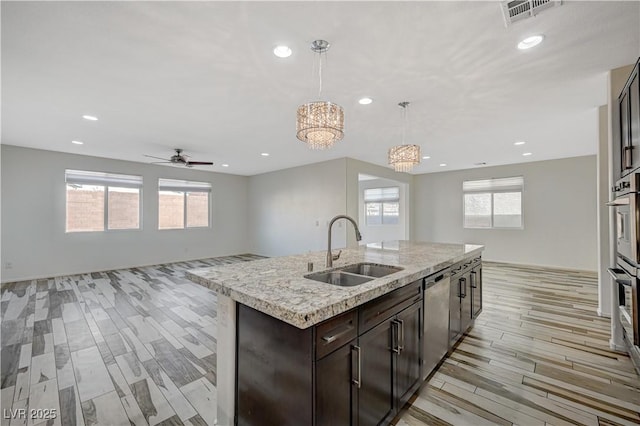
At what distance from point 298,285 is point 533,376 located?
2.23 meters

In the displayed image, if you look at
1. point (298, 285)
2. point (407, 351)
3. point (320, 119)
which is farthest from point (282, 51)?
point (407, 351)

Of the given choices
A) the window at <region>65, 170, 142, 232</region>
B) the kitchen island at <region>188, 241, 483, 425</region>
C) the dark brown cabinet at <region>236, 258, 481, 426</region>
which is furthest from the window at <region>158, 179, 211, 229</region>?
the dark brown cabinet at <region>236, 258, 481, 426</region>

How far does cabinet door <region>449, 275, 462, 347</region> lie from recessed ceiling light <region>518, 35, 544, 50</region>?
199 centimetres

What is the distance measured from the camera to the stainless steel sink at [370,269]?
6.97ft

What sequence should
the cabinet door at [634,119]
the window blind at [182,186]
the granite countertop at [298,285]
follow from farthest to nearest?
the window blind at [182,186] < the cabinet door at [634,119] < the granite countertop at [298,285]

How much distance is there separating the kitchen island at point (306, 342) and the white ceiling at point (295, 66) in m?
1.72

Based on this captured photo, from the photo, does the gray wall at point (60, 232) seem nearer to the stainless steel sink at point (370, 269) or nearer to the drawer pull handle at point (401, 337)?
the stainless steel sink at point (370, 269)

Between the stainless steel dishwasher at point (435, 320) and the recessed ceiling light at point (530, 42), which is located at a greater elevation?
the recessed ceiling light at point (530, 42)

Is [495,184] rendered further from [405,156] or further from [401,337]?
[401,337]

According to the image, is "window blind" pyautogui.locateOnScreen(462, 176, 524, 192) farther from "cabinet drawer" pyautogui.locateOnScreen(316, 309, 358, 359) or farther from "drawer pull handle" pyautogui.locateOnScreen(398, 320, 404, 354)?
"cabinet drawer" pyautogui.locateOnScreen(316, 309, 358, 359)

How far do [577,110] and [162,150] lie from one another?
22.4ft

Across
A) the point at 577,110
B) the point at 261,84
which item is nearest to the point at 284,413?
the point at 261,84

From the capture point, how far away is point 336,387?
126 centimetres

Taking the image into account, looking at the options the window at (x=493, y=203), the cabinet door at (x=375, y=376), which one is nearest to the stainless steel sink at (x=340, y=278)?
the cabinet door at (x=375, y=376)
